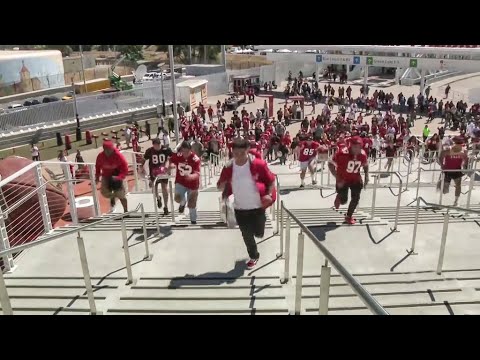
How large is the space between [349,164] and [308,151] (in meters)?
4.11

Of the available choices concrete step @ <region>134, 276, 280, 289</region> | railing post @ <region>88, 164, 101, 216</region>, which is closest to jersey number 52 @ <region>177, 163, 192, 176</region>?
railing post @ <region>88, 164, 101, 216</region>

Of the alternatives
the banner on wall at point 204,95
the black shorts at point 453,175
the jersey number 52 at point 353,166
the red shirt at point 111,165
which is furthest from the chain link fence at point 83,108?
the black shorts at point 453,175

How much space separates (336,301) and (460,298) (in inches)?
49.9

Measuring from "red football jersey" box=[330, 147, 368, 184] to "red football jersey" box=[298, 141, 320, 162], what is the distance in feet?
13.0

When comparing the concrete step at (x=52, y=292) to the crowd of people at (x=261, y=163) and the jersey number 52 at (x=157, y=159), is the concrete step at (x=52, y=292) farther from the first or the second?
the jersey number 52 at (x=157, y=159)

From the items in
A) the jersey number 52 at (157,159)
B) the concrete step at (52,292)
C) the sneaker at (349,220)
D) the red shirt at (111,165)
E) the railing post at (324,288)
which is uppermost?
the railing post at (324,288)

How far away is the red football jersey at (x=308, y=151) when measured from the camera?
11.6 metres

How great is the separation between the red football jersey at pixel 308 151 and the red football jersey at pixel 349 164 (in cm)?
395

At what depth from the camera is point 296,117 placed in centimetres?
2931

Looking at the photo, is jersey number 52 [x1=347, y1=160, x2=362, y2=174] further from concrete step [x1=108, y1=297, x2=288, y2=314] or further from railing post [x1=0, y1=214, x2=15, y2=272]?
railing post [x1=0, y1=214, x2=15, y2=272]

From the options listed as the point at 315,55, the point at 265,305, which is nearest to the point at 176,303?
the point at 265,305

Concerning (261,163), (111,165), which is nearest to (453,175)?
(261,163)

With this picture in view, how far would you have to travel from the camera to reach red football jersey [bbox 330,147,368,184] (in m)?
7.47
